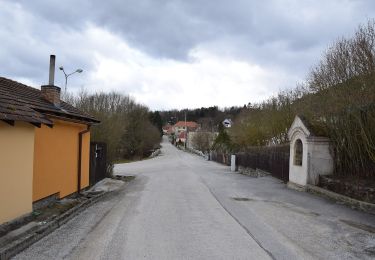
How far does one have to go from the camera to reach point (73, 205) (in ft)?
40.9

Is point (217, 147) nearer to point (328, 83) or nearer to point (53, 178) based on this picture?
point (328, 83)

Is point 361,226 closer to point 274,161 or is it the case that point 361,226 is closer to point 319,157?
point 319,157

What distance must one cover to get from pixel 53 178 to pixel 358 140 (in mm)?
10725

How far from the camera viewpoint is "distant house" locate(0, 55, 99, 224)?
8.70 m

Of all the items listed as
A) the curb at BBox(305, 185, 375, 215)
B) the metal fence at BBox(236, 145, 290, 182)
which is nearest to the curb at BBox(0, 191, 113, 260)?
the curb at BBox(305, 185, 375, 215)

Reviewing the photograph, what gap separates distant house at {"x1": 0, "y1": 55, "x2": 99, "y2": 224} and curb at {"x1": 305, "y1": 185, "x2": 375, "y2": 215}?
9165 mm

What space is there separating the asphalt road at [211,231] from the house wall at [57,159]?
52.6 inches

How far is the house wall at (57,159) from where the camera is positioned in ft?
38.0

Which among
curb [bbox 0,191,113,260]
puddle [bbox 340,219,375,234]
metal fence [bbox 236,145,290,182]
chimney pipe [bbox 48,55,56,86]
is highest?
chimney pipe [bbox 48,55,56,86]

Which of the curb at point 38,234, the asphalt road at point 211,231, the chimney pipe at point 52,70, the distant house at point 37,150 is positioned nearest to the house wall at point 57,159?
the distant house at point 37,150

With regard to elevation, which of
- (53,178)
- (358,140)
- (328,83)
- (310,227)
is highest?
(328,83)

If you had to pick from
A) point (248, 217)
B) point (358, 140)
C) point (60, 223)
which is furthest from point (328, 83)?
point (60, 223)

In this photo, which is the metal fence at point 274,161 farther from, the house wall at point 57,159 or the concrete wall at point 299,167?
the house wall at point 57,159

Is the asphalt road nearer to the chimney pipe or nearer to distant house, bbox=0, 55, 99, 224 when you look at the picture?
distant house, bbox=0, 55, 99, 224
